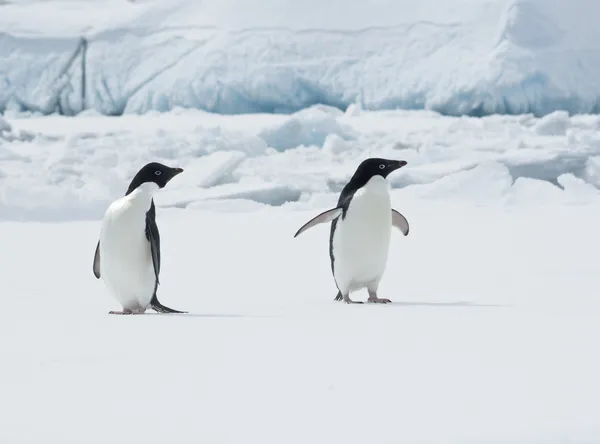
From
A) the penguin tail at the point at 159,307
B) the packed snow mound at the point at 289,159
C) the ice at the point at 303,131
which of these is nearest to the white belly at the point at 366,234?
the penguin tail at the point at 159,307

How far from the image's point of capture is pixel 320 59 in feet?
38.2

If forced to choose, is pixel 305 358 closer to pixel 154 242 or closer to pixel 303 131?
pixel 154 242

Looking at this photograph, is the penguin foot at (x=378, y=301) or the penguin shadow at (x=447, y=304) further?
the penguin foot at (x=378, y=301)

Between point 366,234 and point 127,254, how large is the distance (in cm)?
86

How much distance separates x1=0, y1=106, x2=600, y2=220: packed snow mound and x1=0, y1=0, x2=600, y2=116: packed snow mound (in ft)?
1.28

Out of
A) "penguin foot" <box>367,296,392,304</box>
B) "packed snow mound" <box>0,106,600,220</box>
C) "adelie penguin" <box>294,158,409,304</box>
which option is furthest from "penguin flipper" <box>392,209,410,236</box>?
"packed snow mound" <box>0,106,600,220</box>

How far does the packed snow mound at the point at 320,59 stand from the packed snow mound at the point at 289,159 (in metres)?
0.39

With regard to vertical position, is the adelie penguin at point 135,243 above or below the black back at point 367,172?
below

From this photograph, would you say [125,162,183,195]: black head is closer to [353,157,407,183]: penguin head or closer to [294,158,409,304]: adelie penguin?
[294,158,409,304]: adelie penguin

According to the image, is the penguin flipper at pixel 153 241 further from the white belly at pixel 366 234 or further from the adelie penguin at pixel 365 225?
the white belly at pixel 366 234

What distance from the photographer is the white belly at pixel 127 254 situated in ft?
9.56

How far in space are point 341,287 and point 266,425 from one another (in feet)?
6.31

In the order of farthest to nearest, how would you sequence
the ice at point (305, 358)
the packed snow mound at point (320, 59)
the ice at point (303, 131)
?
the packed snow mound at point (320, 59) → the ice at point (303, 131) → the ice at point (305, 358)

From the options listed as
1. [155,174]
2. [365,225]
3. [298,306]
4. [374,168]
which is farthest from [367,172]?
[155,174]
